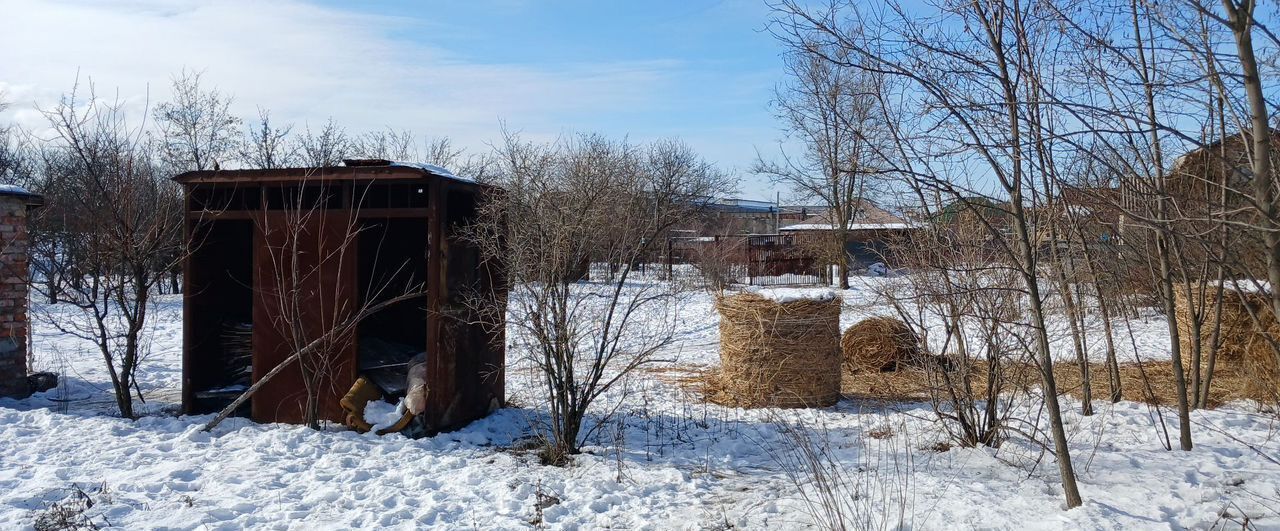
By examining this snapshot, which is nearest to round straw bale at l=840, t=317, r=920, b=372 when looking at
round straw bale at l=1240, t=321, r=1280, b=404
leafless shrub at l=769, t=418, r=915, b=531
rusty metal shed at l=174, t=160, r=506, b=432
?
leafless shrub at l=769, t=418, r=915, b=531

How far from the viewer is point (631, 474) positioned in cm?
598

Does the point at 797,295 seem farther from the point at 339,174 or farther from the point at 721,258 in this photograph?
the point at 721,258

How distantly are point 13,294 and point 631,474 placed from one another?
21.2 feet

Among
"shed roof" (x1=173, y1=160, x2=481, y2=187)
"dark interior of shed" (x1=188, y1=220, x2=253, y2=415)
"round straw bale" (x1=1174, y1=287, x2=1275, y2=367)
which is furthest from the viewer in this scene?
"round straw bale" (x1=1174, y1=287, x2=1275, y2=367)

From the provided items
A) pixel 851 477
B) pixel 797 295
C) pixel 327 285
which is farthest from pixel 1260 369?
pixel 327 285

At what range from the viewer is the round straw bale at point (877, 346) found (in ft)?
34.7

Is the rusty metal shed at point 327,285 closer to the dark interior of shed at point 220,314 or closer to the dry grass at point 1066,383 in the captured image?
the dark interior of shed at point 220,314

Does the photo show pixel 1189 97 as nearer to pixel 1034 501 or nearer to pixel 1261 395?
pixel 1034 501

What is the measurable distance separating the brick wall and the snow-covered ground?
0.32m

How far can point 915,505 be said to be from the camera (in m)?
5.07

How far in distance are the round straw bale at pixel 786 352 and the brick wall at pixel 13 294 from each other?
689 centimetres

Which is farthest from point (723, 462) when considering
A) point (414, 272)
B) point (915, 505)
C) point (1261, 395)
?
point (1261, 395)

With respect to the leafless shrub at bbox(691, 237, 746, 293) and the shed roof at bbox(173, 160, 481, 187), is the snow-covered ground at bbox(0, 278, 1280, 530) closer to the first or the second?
the shed roof at bbox(173, 160, 481, 187)

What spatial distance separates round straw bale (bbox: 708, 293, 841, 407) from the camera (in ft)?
27.5
